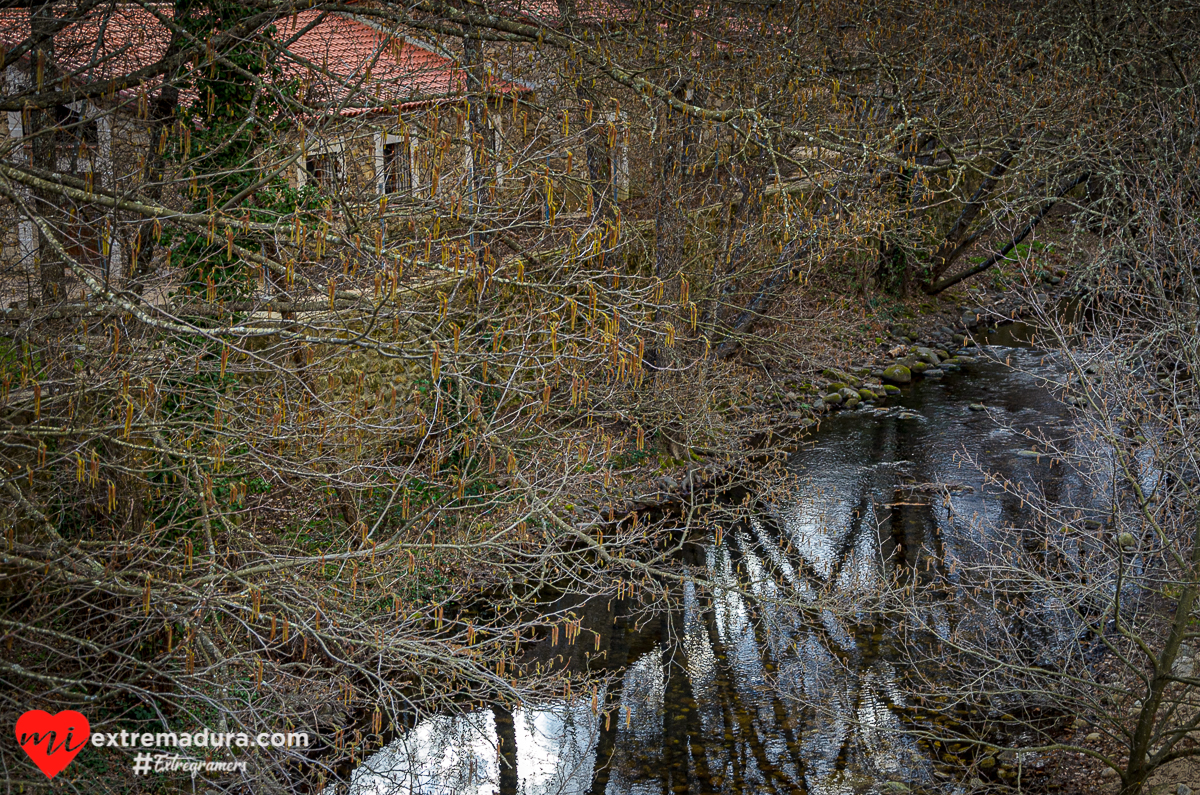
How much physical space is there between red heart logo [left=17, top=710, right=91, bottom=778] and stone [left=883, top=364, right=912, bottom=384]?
16.1m

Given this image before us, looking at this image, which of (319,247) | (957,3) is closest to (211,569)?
(319,247)

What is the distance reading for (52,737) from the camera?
18.7ft

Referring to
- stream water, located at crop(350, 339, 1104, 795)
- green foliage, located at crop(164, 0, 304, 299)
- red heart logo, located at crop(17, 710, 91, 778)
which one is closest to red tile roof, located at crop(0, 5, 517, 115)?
green foliage, located at crop(164, 0, 304, 299)

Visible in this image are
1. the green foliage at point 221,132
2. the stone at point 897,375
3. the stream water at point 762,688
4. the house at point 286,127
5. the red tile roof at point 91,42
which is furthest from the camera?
the stone at point 897,375

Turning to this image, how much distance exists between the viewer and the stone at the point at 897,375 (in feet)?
62.4

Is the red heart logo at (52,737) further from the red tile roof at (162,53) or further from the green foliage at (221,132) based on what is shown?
the red tile roof at (162,53)

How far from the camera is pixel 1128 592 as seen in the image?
959 centimetres

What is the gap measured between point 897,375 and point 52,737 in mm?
16350

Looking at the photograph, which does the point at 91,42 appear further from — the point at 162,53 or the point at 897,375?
the point at 897,375

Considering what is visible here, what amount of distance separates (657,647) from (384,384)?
186 inches

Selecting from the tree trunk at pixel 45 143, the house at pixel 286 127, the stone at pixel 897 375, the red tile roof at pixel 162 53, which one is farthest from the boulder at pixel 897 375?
the tree trunk at pixel 45 143

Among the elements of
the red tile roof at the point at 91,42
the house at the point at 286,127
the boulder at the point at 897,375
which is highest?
the red tile roof at the point at 91,42

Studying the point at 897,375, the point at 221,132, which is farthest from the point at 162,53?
the point at 897,375

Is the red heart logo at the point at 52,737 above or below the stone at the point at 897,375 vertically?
below
